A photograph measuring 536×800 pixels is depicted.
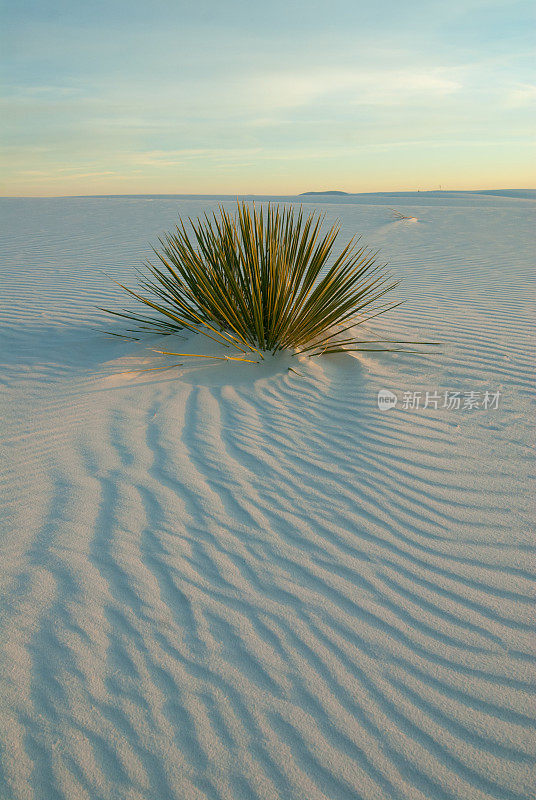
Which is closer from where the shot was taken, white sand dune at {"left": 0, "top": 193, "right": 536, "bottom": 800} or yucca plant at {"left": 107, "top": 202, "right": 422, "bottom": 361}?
white sand dune at {"left": 0, "top": 193, "right": 536, "bottom": 800}

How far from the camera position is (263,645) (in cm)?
204

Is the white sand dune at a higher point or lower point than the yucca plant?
lower

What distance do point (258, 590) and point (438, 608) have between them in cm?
73

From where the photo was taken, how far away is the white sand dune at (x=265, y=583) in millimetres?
1691

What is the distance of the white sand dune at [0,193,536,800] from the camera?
1.69 meters

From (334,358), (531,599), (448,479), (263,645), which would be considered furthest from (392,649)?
(334,358)

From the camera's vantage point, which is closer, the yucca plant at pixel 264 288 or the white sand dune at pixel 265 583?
the white sand dune at pixel 265 583

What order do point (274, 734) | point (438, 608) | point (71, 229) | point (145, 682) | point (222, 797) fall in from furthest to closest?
point (71, 229) → point (438, 608) → point (145, 682) → point (274, 734) → point (222, 797)

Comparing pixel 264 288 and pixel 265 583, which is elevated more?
pixel 264 288

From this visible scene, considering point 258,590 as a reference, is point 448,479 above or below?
above

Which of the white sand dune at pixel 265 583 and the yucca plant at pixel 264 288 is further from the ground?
the yucca plant at pixel 264 288

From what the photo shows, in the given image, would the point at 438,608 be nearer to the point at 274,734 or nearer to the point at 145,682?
the point at 274,734

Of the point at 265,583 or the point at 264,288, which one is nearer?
the point at 265,583

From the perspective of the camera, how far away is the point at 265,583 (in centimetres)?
232
